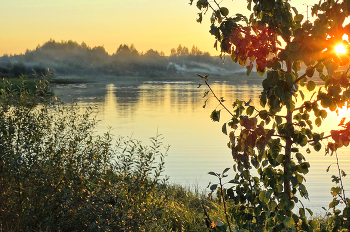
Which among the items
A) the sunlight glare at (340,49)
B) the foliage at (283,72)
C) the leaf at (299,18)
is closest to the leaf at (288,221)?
the foliage at (283,72)

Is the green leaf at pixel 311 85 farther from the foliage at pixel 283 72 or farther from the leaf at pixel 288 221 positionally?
the leaf at pixel 288 221

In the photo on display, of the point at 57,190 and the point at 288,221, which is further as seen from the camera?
the point at 57,190

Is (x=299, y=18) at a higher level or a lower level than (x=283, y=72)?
higher

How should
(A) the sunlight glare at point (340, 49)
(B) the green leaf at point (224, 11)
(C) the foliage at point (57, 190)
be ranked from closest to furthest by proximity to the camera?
(A) the sunlight glare at point (340, 49), (B) the green leaf at point (224, 11), (C) the foliage at point (57, 190)

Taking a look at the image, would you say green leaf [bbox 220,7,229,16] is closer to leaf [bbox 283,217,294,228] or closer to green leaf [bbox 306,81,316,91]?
green leaf [bbox 306,81,316,91]

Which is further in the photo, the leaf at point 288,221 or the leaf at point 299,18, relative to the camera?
the leaf at point 299,18

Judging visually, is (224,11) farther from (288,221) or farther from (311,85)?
(288,221)

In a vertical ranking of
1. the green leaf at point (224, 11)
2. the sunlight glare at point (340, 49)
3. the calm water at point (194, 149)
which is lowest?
the calm water at point (194, 149)

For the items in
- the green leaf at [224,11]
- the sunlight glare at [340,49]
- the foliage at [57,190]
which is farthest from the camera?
the foliage at [57,190]

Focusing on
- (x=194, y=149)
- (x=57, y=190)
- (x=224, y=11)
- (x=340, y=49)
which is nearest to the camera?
(x=340, y=49)

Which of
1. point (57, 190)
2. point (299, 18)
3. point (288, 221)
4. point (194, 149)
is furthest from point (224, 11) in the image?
point (194, 149)

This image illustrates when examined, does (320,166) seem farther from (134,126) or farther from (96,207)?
(134,126)

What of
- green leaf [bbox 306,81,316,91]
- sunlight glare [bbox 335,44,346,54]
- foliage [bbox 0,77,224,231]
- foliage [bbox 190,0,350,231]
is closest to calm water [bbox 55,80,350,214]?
foliage [bbox 0,77,224,231]

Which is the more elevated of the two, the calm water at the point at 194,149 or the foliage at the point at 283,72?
the foliage at the point at 283,72
